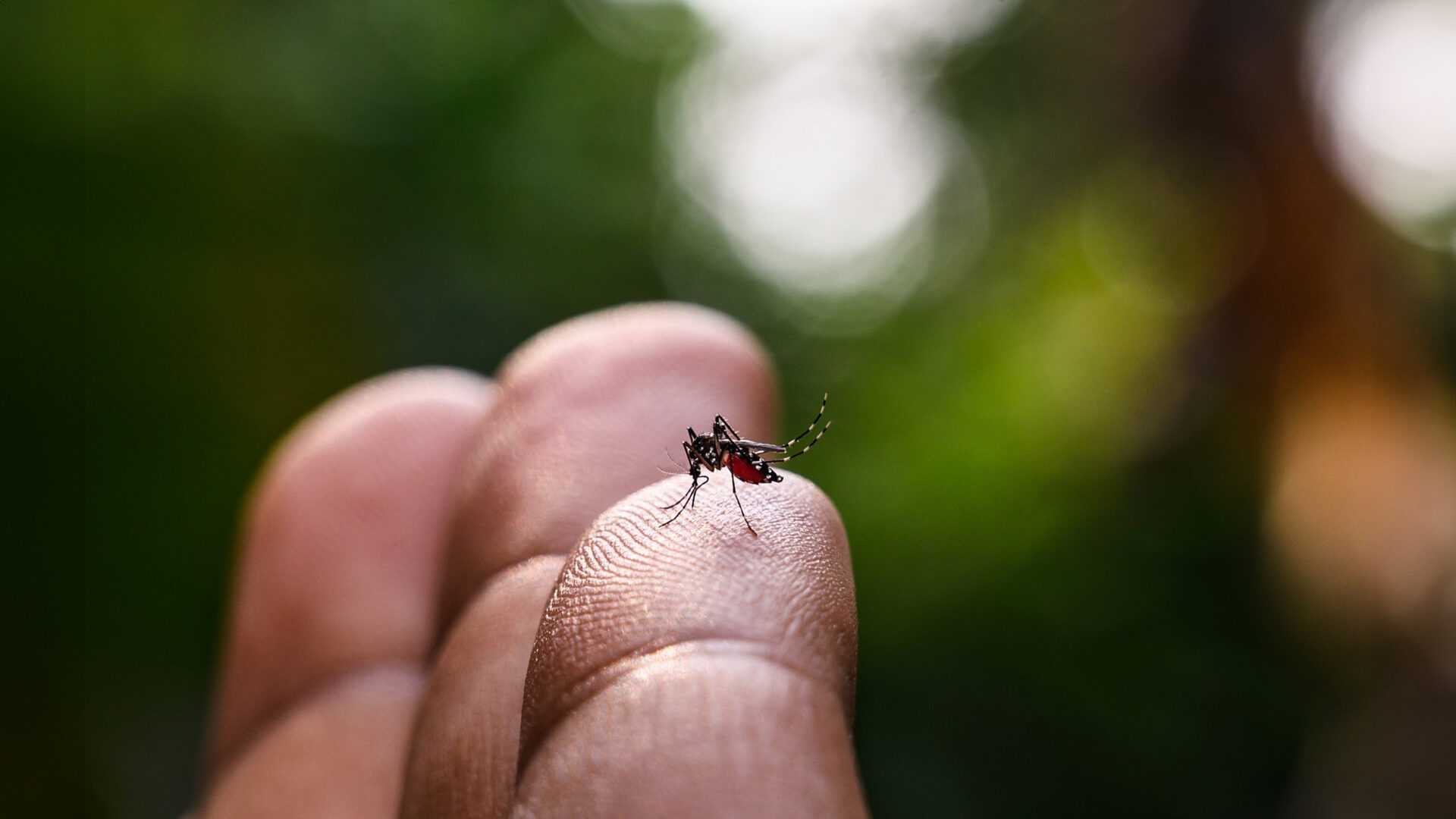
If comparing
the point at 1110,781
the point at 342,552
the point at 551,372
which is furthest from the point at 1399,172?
the point at 342,552

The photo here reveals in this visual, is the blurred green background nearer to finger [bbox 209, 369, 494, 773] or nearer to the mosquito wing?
finger [bbox 209, 369, 494, 773]

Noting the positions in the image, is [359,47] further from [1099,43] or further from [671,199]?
[1099,43]

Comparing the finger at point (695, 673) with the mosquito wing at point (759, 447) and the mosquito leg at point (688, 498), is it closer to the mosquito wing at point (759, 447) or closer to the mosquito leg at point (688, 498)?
the mosquito leg at point (688, 498)

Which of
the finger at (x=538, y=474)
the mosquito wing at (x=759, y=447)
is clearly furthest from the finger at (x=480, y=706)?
the mosquito wing at (x=759, y=447)

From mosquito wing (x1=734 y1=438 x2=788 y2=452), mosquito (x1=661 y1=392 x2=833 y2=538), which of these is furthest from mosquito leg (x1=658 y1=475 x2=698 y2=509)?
mosquito wing (x1=734 y1=438 x2=788 y2=452)

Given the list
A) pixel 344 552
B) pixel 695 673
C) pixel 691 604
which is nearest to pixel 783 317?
pixel 344 552
